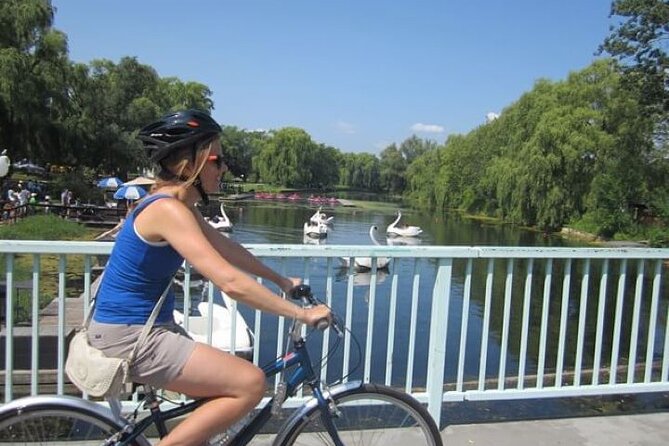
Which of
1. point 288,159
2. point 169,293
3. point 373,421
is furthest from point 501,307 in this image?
point 288,159

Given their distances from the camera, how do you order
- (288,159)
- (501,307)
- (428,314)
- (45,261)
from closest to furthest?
(428,314)
(45,261)
(501,307)
(288,159)

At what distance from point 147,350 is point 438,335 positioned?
2.20m

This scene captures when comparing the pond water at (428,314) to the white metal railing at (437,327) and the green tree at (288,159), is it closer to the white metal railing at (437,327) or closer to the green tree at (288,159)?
the white metal railing at (437,327)

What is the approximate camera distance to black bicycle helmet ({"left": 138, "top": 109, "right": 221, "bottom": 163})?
6.70ft

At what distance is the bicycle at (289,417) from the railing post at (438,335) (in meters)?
1.22

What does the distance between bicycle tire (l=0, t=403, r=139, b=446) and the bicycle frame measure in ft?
0.34

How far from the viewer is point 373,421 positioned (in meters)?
2.60

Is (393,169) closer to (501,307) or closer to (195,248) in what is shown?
(501,307)

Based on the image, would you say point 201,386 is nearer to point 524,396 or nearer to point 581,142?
point 524,396

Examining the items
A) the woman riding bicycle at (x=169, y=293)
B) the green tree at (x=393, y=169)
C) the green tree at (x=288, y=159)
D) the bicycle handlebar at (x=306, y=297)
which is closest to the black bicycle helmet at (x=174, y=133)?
the woman riding bicycle at (x=169, y=293)

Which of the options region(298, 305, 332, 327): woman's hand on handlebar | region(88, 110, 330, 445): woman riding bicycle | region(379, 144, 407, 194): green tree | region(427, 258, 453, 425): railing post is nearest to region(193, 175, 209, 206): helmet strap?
region(88, 110, 330, 445): woman riding bicycle

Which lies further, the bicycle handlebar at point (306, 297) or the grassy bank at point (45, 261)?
the grassy bank at point (45, 261)

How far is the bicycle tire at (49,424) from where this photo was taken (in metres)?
→ 2.13

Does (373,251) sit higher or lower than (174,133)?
lower
